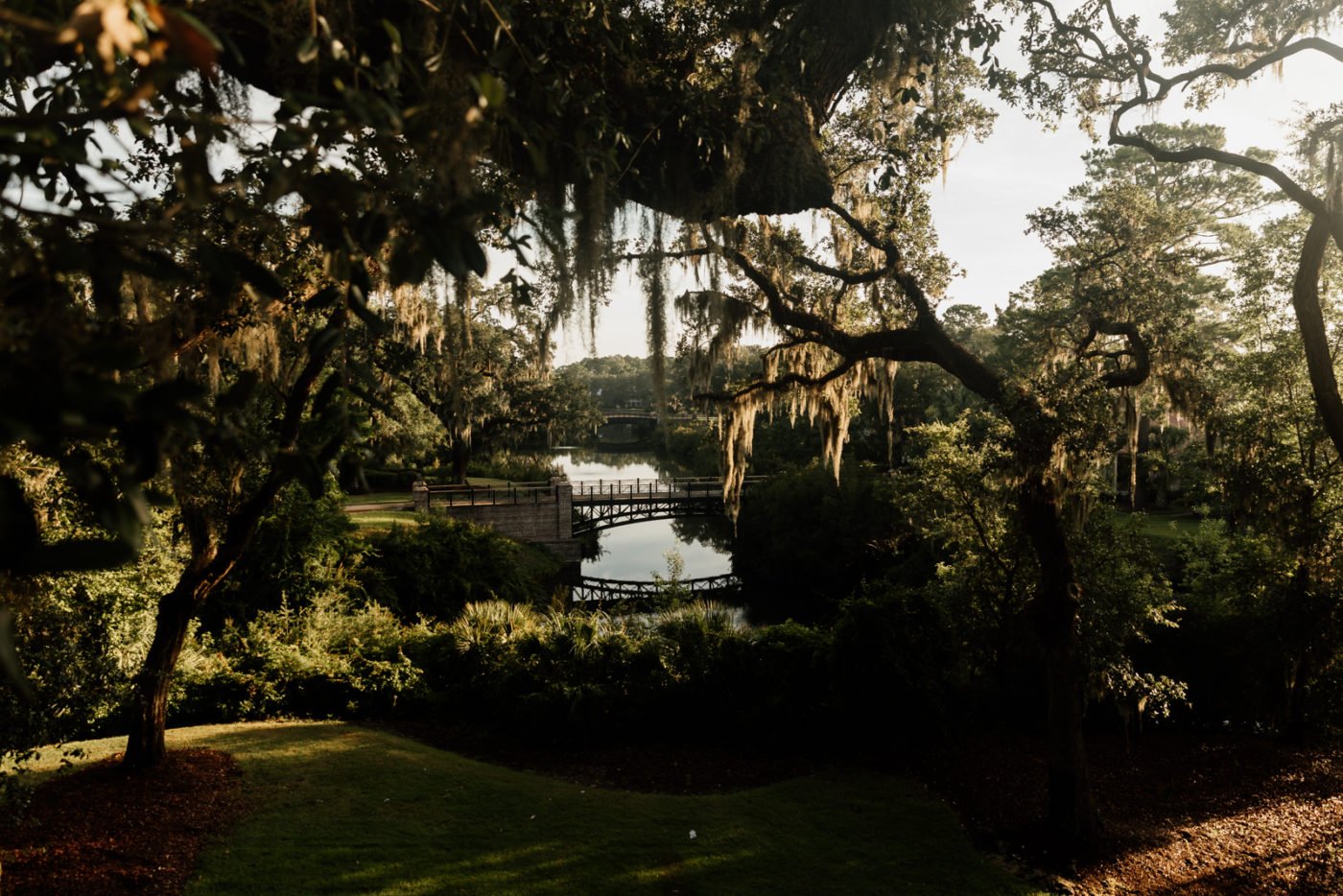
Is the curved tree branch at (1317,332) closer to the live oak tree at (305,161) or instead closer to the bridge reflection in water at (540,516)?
the live oak tree at (305,161)

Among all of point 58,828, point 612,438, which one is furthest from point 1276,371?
point 612,438

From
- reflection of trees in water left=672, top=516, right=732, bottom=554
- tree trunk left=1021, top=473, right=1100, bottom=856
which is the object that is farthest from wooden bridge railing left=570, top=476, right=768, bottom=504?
tree trunk left=1021, top=473, right=1100, bottom=856

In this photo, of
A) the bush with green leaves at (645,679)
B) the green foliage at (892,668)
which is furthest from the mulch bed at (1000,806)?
the green foliage at (892,668)

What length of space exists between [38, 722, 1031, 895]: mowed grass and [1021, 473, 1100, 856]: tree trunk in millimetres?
827

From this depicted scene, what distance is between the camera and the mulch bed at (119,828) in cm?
446

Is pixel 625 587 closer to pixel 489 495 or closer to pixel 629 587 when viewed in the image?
pixel 629 587

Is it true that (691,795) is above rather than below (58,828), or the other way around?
below

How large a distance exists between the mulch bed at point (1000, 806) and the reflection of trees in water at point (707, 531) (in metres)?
21.8

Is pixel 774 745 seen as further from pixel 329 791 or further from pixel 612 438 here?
pixel 612 438

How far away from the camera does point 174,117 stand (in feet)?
5.15

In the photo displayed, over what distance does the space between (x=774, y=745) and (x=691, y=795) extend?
150 centimetres

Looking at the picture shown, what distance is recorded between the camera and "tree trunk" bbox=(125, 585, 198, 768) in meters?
5.91

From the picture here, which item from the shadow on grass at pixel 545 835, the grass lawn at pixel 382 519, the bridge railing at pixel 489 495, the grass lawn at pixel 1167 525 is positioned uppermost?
the bridge railing at pixel 489 495

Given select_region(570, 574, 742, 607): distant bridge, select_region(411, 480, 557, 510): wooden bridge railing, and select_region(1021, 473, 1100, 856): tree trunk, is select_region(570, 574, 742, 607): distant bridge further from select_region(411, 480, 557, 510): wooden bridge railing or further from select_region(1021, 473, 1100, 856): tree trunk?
select_region(1021, 473, 1100, 856): tree trunk
